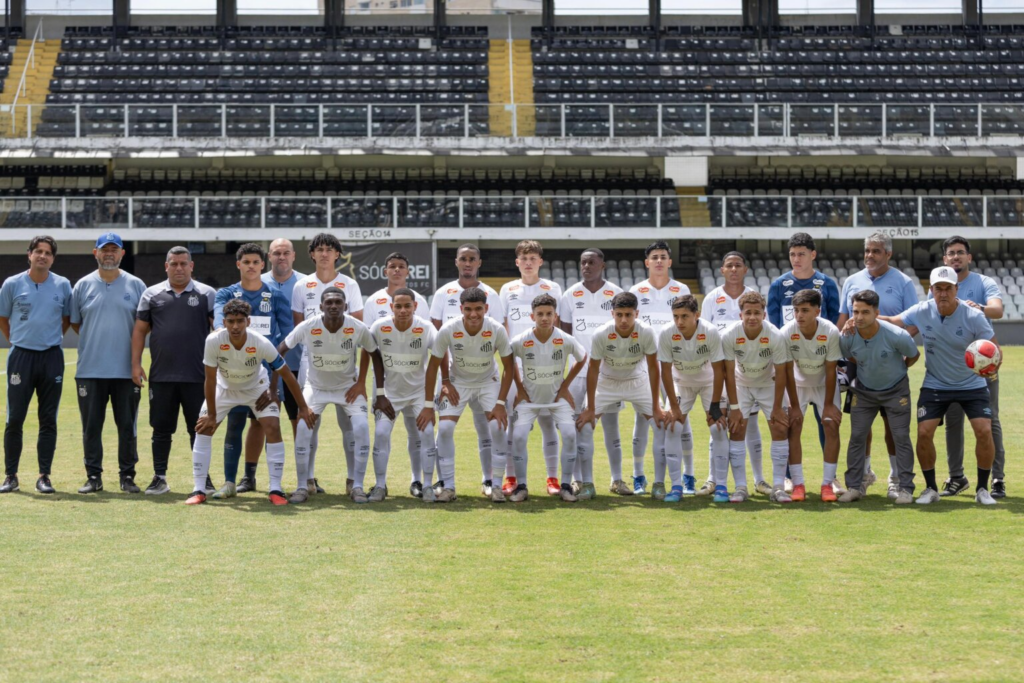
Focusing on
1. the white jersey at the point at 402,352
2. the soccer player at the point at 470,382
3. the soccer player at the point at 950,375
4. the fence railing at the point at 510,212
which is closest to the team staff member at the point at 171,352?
the white jersey at the point at 402,352

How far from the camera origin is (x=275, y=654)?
15.9 feet

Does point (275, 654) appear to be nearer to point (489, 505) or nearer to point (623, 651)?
point (623, 651)

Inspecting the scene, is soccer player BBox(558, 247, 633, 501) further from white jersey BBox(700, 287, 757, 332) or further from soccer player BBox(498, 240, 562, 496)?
white jersey BBox(700, 287, 757, 332)

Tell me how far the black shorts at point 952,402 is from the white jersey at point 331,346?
408 centimetres

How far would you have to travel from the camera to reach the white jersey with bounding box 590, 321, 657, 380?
29.1 feet

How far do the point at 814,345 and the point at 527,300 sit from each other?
2.48 metres

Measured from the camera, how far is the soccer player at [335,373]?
8727 mm

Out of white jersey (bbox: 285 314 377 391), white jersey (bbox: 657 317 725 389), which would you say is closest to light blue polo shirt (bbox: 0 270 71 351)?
white jersey (bbox: 285 314 377 391)

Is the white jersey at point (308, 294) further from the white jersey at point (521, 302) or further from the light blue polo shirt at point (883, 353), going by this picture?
the light blue polo shirt at point (883, 353)

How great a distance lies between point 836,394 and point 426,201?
21.3 m

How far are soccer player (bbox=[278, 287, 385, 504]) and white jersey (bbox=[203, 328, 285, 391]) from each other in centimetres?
27

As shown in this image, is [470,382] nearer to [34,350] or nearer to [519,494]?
[519,494]

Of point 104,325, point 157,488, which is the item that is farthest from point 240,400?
point 104,325

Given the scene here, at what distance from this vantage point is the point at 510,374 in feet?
28.9
